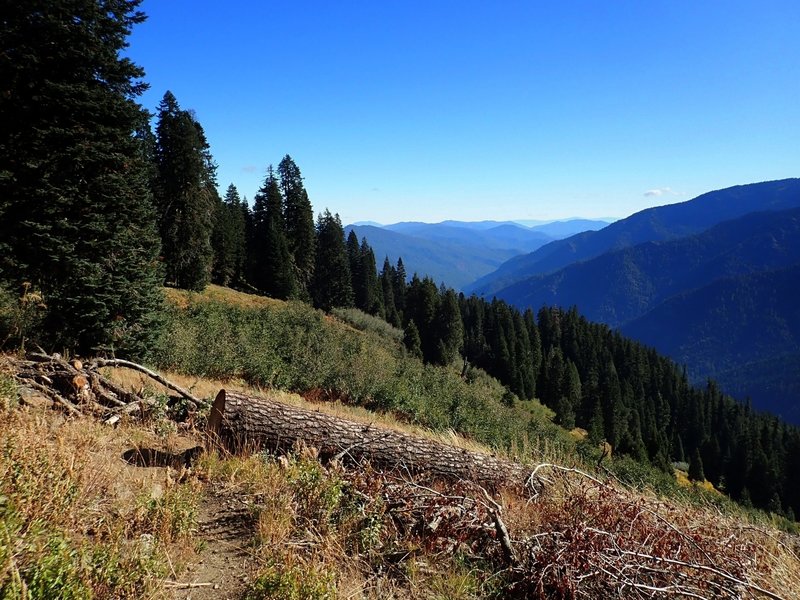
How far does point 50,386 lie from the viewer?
5840 millimetres

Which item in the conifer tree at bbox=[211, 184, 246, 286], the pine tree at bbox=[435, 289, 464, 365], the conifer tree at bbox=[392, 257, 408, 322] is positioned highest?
the conifer tree at bbox=[211, 184, 246, 286]

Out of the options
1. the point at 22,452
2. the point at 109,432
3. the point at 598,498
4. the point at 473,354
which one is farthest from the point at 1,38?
the point at 473,354

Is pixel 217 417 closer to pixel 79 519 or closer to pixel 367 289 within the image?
pixel 79 519

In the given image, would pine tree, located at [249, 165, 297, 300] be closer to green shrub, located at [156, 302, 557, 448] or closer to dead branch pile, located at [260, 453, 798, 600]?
green shrub, located at [156, 302, 557, 448]

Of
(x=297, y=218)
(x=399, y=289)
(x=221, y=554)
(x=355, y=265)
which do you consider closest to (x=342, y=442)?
(x=221, y=554)

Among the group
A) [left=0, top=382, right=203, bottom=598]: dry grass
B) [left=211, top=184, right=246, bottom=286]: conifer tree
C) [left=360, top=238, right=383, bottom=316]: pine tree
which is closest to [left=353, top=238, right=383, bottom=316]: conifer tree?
[left=360, top=238, right=383, bottom=316]: pine tree

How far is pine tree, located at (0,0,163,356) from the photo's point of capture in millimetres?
11266

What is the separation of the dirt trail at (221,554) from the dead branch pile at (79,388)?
7.97 ft

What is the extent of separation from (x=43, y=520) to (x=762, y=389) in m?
236

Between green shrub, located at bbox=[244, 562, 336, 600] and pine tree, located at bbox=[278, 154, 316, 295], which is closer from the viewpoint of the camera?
green shrub, located at bbox=[244, 562, 336, 600]

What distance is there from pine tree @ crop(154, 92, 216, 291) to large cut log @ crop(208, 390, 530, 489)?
28.2 metres

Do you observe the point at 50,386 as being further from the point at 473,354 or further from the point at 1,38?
the point at 473,354

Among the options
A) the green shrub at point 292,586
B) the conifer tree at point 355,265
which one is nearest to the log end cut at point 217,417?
the green shrub at point 292,586

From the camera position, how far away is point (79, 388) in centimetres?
591
